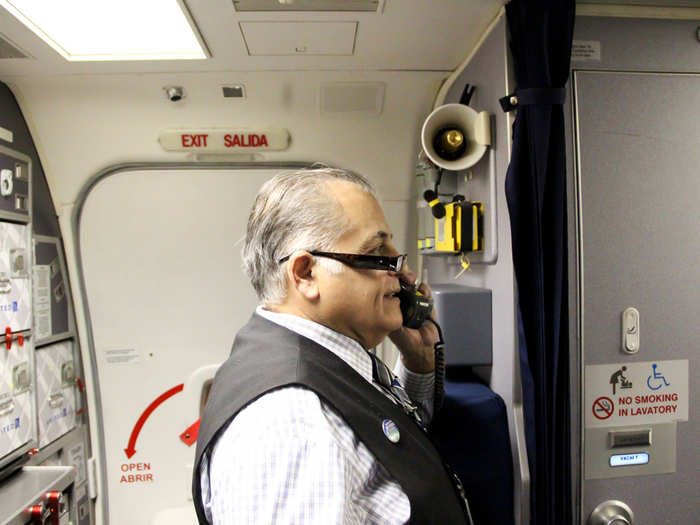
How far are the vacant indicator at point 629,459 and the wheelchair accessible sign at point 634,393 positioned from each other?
0.42 feet

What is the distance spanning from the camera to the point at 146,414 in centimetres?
305

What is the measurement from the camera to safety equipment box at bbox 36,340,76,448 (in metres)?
2.72

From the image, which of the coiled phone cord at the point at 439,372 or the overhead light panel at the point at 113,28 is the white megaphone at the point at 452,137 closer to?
the coiled phone cord at the point at 439,372

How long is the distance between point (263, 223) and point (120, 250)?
77.0 inches

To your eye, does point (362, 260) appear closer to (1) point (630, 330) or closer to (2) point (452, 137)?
(2) point (452, 137)

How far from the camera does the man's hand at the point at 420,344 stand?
1972 millimetres

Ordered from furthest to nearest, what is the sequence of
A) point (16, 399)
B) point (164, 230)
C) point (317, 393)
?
point (164, 230) < point (16, 399) < point (317, 393)

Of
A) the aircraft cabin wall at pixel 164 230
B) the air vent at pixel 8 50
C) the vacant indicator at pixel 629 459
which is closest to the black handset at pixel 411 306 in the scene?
the vacant indicator at pixel 629 459

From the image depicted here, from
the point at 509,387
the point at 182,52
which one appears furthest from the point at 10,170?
the point at 509,387

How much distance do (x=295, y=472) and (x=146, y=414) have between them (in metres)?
2.51

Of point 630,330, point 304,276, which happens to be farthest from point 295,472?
point 630,330

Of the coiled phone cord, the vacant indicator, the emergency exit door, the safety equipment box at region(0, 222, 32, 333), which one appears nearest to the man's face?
the coiled phone cord

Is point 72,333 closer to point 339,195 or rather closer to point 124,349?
point 124,349

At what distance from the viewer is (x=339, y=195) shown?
142 cm
